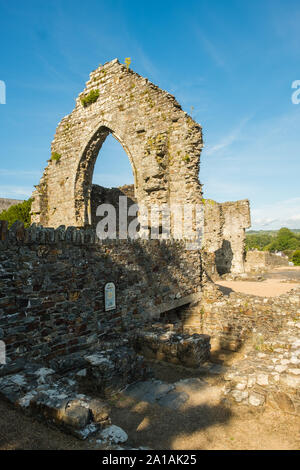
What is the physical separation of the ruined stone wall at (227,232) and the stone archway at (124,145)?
8.98 meters

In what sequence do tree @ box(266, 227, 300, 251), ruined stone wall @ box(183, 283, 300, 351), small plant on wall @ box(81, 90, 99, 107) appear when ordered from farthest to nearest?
tree @ box(266, 227, 300, 251) → small plant on wall @ box(81, 90, 99, 107) → ruined stone wall @ box(183, 283, 300, 351)

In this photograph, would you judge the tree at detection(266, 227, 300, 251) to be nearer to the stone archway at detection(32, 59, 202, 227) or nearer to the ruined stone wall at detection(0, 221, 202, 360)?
the stone archway at detection(32, 59, 202, 227)

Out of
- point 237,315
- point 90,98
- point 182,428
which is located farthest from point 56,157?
point 182,428

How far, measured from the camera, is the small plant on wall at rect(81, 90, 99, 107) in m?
11.7

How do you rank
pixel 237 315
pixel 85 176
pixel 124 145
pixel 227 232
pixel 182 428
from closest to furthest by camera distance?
1. pixel 182 428
2. pixel 237 315
3. pixel 124 145
4. pixel 85 176
5. pixel 227 232

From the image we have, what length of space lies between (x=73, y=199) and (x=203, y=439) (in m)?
10.3

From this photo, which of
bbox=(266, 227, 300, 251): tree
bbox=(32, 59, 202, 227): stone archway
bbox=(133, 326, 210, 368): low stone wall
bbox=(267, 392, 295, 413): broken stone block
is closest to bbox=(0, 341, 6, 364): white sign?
bbox=(133, 326, 210, 368): low stone wall

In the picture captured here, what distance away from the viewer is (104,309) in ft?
18.9

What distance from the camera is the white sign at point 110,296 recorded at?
5.78 metres

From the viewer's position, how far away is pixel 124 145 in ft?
35.3

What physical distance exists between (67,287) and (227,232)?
15627 millimetres

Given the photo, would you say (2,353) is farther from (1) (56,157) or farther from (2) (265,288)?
(1) (56,157)

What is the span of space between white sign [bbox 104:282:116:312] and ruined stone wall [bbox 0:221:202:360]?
3.4 inches
